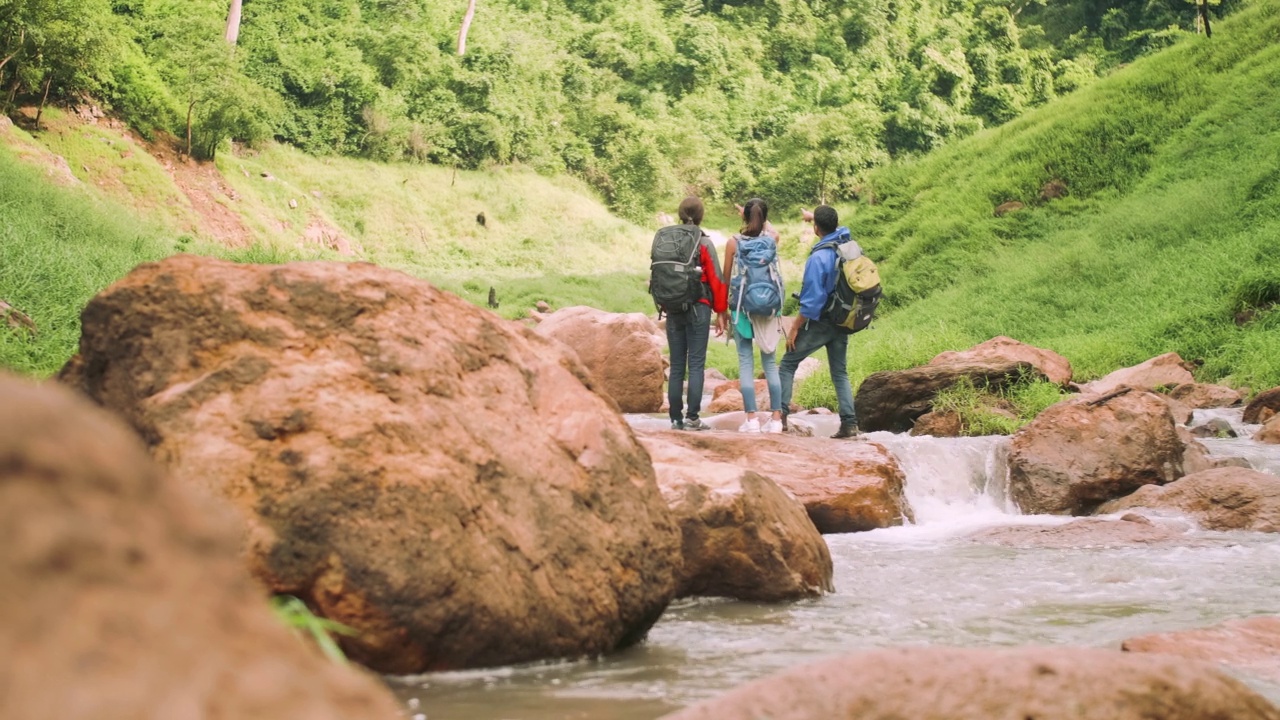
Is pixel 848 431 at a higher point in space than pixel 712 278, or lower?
lower

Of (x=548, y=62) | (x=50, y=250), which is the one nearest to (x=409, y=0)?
(x=548, y=62)

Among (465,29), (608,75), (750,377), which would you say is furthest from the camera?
(608,75)

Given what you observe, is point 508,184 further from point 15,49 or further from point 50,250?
point 50,250

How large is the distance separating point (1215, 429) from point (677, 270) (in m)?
6.15

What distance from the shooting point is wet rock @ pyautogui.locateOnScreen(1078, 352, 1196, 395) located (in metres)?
14.6

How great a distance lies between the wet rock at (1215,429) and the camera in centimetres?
1178

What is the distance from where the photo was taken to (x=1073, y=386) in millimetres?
14312

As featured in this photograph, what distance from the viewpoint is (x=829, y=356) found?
10.3 meters

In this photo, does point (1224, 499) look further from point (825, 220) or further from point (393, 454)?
point (393, 454)

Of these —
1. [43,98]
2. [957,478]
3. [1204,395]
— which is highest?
[43,98]

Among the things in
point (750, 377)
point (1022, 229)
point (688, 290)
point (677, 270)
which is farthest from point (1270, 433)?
point (1022, 229)

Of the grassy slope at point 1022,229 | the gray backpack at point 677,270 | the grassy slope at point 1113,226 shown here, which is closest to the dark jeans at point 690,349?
the gray backpack at point 677,270

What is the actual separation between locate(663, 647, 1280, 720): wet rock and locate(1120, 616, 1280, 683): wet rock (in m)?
1.57

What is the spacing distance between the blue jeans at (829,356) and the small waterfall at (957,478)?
0.50 m
